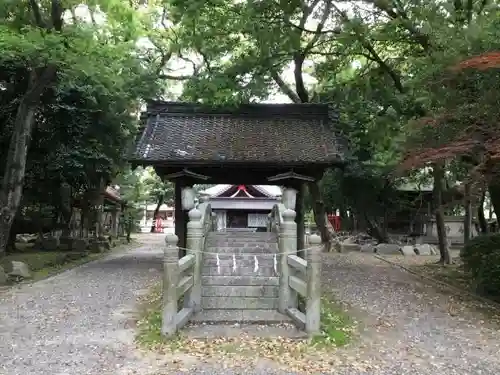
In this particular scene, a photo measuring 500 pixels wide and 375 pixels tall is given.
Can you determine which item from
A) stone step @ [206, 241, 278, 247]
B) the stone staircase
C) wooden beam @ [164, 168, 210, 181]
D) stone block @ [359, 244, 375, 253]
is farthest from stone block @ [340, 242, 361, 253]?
the stone staircase

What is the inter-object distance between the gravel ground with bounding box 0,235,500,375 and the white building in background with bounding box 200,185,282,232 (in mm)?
11468

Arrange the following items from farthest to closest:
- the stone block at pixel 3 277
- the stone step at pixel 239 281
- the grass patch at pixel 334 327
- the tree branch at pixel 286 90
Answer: the tree branch at pixel 286 90 → the stone block at pixel 3 277 → the stone step at pixel 239 281 → the grass patch at pixel 334 327

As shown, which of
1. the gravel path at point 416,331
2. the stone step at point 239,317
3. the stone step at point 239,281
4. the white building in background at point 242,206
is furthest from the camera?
the white building in background at point 242,206

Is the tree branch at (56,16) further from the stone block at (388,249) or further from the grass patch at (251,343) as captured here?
the stone block at (388,249)

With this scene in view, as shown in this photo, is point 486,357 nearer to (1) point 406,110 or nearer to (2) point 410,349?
(2) point 410,349

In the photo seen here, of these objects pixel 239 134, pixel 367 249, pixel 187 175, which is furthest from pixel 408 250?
pixel 187 175

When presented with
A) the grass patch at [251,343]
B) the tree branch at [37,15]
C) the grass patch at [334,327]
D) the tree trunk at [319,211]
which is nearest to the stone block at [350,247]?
the tree trunk at [319,211]

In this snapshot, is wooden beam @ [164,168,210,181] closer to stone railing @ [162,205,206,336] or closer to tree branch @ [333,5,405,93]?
stone railing @ [162,205,206,336]

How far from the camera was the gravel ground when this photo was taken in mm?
6816

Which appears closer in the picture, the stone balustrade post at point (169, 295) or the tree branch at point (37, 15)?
the stone balustrade post at point (169, 295)

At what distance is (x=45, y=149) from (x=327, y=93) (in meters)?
11.2

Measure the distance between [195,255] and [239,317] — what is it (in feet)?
4.61

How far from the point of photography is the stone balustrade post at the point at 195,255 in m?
9.72

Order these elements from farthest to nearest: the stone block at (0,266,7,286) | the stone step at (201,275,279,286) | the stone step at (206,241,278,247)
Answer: the stone block at (0,266,7,286) → the stone step at (206,241,278,247) → the stone step at (201,275,279,286)
